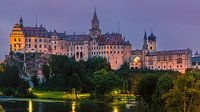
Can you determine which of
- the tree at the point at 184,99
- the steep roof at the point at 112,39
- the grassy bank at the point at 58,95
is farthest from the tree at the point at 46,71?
the tree at the point at 184,99

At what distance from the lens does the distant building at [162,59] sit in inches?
6245

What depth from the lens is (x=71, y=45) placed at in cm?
16488

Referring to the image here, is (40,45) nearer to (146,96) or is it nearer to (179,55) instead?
(179,55)

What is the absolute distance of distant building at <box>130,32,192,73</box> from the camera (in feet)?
520

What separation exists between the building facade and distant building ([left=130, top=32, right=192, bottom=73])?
12.2ft

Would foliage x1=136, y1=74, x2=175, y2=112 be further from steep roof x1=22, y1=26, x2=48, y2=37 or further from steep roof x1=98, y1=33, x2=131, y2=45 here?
steep roof x1=22, y1=26, x2=48, y2=37

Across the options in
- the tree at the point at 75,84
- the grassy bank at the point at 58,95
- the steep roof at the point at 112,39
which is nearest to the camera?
the grassy bank at the point at 58,95

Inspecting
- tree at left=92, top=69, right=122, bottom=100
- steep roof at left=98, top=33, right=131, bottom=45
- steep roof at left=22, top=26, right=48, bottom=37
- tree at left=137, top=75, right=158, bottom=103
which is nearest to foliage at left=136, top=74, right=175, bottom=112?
tree at left=137, top=75, right=158, bottom=103

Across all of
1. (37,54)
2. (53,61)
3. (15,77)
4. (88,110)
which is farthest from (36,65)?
(88,110)

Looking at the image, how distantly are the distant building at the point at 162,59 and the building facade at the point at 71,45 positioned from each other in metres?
3.72

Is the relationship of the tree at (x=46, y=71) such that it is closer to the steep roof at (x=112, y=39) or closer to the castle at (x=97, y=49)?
the castle at (x=97, y=49)

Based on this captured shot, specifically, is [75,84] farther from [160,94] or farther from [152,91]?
[160,94]

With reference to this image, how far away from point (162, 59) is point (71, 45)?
30.3 meters

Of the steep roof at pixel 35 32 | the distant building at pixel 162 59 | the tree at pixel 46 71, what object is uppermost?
the steep roof at pixel 35 32
